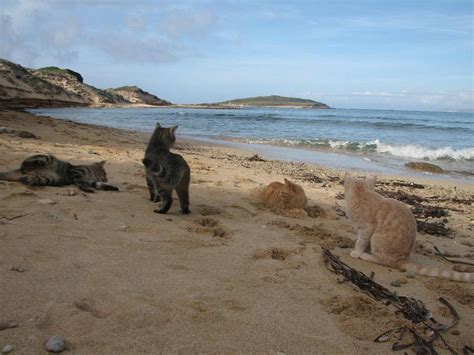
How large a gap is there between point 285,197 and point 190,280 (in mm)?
3233

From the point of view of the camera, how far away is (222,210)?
5.88 meters

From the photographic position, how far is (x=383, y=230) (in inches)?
178

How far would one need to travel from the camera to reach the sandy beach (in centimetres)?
250

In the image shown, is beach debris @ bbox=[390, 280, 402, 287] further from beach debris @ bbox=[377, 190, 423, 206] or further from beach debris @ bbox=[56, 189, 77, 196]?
beach debris @ bbox=[377, 190, 423, 206]

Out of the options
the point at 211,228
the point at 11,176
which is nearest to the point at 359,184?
the point at 211,228

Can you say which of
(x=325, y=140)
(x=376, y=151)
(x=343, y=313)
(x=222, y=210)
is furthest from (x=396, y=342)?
(x=325, y=140)

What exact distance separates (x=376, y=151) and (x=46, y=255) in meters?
16.0

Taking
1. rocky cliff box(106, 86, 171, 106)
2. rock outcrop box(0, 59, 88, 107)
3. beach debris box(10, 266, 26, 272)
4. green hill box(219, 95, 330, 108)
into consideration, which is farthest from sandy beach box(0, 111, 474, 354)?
green hill box(219, 95, 330, 108)

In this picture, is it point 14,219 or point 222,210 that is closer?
point 14,219

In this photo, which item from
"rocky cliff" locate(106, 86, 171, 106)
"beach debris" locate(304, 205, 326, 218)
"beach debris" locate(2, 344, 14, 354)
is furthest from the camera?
"rocky cliff" locate(106, 86, 171, 106)

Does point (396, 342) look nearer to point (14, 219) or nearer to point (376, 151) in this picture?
point (14, 219)

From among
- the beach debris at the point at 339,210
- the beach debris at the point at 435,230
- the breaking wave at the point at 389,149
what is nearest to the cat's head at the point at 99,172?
the beach debris at the point at 339,210

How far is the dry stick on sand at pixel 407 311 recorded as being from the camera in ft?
8.89

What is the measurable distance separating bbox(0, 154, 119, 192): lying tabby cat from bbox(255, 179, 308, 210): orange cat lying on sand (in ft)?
7.79
